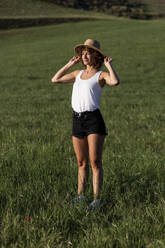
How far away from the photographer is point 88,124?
3184mm

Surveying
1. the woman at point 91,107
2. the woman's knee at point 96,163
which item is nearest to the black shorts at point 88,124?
the woman at point 91,107

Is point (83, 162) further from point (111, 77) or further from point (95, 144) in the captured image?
point (111, 77)

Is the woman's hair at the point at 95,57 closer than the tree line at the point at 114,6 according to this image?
Yes

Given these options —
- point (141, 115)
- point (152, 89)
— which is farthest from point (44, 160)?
point (152, 89)

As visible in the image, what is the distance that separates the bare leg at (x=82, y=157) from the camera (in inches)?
131

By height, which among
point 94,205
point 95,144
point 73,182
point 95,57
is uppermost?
point 95,57

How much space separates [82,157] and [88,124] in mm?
453

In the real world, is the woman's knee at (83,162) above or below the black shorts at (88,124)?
below

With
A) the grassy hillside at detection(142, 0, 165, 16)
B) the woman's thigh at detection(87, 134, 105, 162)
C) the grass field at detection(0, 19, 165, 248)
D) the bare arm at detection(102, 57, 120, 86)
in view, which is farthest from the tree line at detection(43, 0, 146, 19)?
the woman's thigh at detection(87, 134, 105, 162)

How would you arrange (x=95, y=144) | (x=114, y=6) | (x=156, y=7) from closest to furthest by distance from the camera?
(x=95, y=144) < (x=114, y=6) < (x=156, y=7)

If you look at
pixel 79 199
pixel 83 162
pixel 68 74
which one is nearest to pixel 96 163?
pixel 83 162

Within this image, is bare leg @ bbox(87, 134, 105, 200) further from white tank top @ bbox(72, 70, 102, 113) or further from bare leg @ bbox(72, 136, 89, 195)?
white tank top @ bbox(72, 70, 102, 113)

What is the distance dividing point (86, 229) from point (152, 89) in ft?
41.1

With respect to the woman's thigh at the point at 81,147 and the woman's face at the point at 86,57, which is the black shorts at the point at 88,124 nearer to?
the woman's thigh at the point at 81,147
